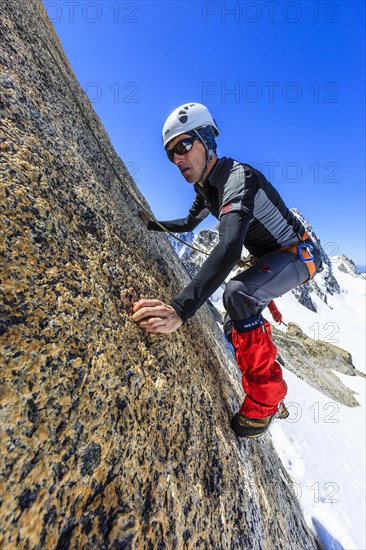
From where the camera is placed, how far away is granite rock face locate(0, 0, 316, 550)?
1743 mm

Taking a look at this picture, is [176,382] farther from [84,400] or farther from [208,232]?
[208,232]

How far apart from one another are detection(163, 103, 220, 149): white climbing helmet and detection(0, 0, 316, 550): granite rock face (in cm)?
141

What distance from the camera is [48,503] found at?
1.67 meters

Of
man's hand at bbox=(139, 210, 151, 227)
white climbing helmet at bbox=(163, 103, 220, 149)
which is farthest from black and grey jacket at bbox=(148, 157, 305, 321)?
white climbing helmet at bbox=(163, 103, 220, 149)

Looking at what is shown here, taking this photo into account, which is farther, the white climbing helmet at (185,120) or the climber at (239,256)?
the white climbing helmet at (185,120)

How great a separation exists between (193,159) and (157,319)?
308 centimetres

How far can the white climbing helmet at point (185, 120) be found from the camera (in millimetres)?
4629

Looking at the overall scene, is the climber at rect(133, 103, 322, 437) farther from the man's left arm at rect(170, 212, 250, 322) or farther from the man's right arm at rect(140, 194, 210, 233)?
the man's right arm at rect(140, 194, 210, 233)

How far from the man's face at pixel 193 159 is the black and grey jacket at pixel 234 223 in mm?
259

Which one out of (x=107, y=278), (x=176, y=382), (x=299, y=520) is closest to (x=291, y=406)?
(x=299, y=520)

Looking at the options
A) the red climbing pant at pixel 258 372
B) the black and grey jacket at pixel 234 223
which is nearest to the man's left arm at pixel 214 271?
the black and grey jacket at pixel 234 223

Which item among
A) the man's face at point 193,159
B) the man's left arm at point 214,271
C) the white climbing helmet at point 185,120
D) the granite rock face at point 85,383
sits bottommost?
the granite rock face at point 85,383

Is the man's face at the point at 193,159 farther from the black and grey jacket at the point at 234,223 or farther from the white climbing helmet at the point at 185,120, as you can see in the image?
the black and grey jacket at the point at 234,223

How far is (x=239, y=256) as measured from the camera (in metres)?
3.34
